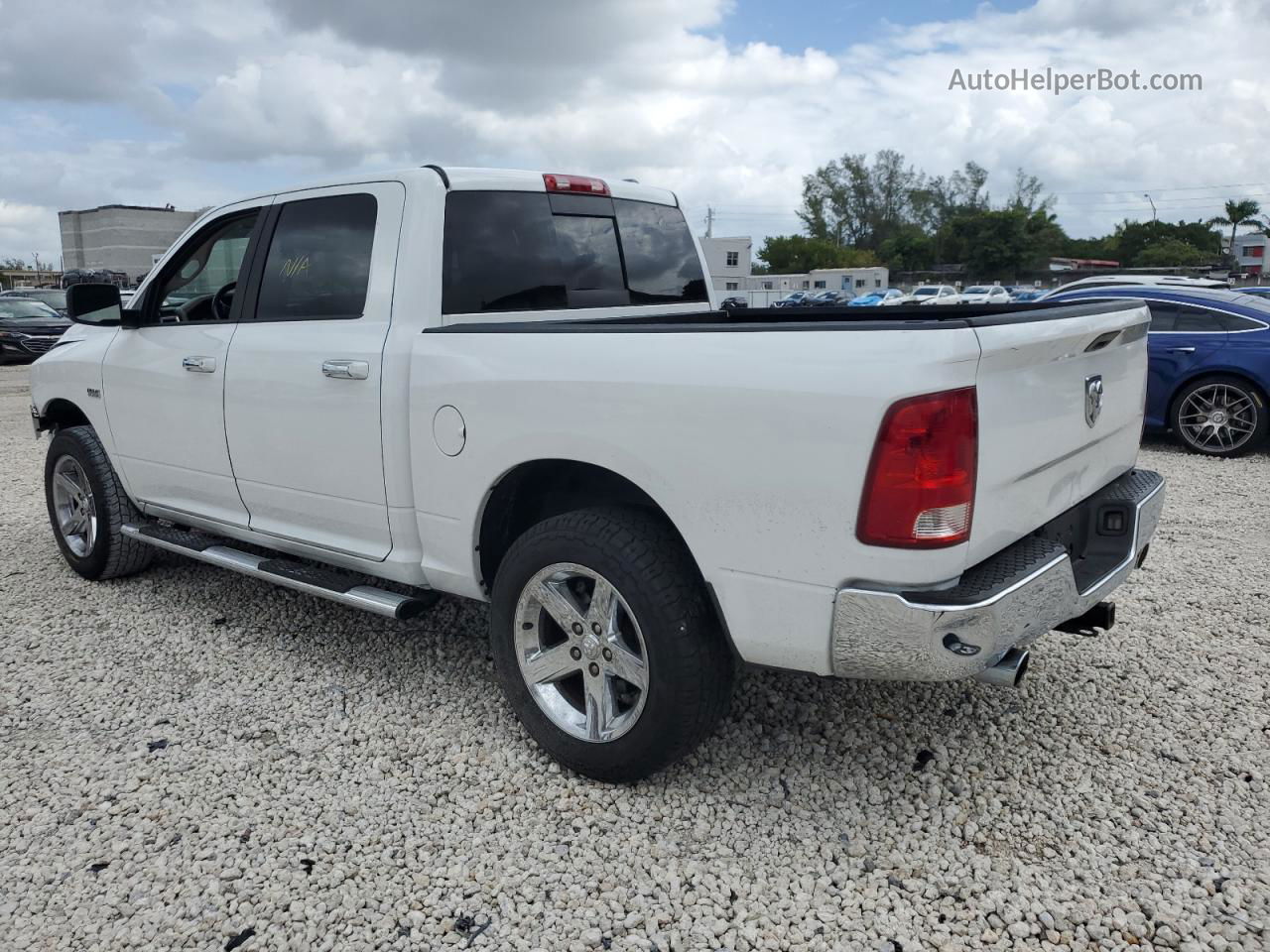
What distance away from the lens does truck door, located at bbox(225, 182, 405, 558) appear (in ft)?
11.4

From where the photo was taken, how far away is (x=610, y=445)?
2.80 meters

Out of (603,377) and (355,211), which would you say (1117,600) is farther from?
(355,211)

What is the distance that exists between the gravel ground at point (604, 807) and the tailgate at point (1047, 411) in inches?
35.5

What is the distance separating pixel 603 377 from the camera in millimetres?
2799

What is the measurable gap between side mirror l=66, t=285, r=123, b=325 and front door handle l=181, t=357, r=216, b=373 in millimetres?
625

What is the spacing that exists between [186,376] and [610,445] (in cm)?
234

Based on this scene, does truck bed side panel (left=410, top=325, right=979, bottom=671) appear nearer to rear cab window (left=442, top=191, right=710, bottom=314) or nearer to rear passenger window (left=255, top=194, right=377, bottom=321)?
rear cab window (left=442, top=191, right=710, bottom=314)

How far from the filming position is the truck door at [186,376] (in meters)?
4.10

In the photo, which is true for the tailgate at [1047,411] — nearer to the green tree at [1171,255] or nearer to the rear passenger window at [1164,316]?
the rear passenger window at [1164,316]

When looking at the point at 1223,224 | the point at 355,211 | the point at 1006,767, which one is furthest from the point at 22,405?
the point at 1223,224

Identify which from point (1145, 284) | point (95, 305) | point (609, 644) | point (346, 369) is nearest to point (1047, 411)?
point (609, 644)

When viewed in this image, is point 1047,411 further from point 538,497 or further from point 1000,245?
point 1000,245

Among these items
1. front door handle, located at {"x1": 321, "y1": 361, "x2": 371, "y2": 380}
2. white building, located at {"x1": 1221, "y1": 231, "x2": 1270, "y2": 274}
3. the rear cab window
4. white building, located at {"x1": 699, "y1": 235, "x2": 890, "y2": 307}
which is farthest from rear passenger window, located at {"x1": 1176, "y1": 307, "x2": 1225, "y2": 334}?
white building, located at {"x1": 1221, "y1": 231, "x2": 1270, "y2": 274}

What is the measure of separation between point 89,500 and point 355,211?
2533 millimetres
